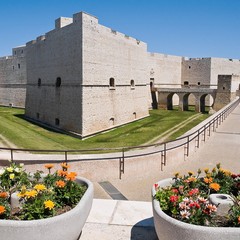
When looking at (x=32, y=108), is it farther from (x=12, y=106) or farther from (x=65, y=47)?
(x=12, y=106)

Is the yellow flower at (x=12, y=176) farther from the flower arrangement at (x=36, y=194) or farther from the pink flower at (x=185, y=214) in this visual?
the pink flower at (x=185, y=214)

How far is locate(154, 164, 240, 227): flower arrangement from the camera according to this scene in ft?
8.26

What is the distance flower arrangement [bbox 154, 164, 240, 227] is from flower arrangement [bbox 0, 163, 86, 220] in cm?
91

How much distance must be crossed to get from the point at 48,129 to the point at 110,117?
4678 mm

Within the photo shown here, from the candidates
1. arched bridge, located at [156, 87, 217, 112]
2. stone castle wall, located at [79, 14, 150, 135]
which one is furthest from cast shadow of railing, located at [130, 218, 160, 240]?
arched bridge, located at [156, 87, 217, 112]

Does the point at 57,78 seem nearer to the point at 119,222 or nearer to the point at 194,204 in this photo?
the point at 119,222

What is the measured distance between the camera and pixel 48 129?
2239 centimetres

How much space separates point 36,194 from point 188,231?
1.43 meters

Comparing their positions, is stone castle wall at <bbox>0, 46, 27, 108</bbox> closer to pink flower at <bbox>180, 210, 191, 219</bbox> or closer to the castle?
the castle

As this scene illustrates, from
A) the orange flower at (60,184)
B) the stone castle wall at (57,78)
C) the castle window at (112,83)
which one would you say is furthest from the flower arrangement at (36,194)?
the castle window at (112,83)

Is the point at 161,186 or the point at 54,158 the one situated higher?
the point at 161,186

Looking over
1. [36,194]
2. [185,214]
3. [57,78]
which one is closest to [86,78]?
[57,78]

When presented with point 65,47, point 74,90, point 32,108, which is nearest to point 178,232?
point 74,90

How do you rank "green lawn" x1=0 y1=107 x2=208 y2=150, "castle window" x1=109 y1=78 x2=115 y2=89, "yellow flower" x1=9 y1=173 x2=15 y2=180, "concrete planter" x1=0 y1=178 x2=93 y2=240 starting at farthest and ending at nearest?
"castle window" x1=109 y1=78 x2=115 y2=89 → "green lawn" x1=0 y1=107 x2=208 y2=150 → "yellow flower" x1=9 y1=173 x2=15 y2=180 → "concrete planter" x1=0 y1=178 x2=93 y2=240
